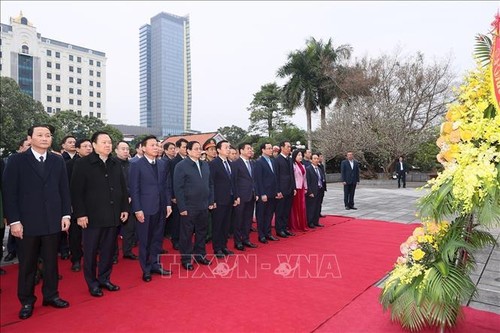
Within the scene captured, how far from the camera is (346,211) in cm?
884

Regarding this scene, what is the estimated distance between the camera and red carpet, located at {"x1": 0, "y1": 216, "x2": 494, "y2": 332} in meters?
2.67

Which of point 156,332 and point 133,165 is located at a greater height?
point 133,165

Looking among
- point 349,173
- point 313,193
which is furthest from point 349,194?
point 313,193

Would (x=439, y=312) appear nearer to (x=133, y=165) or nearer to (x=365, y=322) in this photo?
(x=365, y=322)

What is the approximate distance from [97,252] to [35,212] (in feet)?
2.31

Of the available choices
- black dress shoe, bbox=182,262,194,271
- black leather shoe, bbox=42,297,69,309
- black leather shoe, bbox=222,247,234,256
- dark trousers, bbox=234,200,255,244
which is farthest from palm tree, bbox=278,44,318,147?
black leather shoe, bbox=42,297,69,309

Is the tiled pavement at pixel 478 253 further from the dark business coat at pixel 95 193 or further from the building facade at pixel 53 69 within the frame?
the building facade at pixel 53 69

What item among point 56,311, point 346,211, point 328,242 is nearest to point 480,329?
point 328,242

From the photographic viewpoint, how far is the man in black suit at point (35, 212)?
9.43 feet

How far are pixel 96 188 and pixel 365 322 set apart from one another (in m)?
2.60

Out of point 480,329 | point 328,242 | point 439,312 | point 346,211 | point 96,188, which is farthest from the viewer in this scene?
point 346,211

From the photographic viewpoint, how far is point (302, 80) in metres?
23.8

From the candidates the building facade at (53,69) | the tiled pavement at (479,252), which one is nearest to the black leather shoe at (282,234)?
the tiled pavement at (479,252)

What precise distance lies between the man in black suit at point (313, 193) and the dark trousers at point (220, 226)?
7.30 ft
